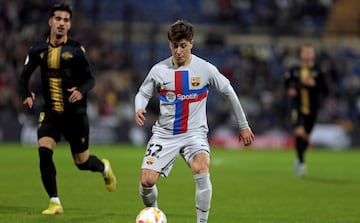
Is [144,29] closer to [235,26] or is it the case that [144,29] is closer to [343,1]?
[235,26]

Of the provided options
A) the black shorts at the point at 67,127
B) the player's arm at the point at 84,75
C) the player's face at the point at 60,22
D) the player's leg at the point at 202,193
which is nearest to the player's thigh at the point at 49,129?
the black shorts at the point at 67,127

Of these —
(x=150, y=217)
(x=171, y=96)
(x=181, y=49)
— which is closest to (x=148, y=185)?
(x=150, y=217)

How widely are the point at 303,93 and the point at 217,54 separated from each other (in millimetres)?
15324

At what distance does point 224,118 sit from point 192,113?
791 inches

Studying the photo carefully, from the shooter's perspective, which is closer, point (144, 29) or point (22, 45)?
point (22, 45)

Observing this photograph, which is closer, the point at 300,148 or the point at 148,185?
the point at 148,185

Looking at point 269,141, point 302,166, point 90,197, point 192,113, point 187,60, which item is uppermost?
point 187,60

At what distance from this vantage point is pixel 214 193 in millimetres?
12852

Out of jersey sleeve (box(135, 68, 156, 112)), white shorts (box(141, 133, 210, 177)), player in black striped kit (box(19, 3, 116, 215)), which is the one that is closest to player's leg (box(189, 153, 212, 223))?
white shorts (box(141, 133, 210, 177))

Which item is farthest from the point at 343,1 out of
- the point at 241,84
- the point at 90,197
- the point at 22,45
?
the point at 90,197

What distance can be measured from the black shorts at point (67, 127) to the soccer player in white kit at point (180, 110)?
1.94m

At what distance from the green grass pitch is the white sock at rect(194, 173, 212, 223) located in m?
1.05

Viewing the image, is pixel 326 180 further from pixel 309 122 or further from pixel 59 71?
pixel 59 71

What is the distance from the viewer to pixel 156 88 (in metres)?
8.52
